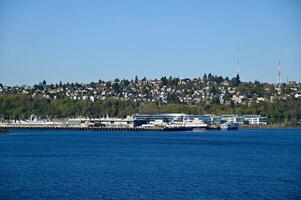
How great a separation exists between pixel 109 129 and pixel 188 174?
217 ft

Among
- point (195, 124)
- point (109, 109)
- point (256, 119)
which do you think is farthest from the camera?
point (256, 119)

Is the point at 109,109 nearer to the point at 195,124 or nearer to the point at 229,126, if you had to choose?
the point at 195,124

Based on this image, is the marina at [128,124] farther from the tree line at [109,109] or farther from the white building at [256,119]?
the white building at [256,119]

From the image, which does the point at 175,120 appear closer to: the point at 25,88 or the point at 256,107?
the point at 256,107

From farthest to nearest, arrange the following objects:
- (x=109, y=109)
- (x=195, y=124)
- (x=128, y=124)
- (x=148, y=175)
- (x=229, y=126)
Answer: (x=109, y=109) < (x=229, y=126) < (x=195, y=124) < (x=128, y=124) < (x=148, y=175)

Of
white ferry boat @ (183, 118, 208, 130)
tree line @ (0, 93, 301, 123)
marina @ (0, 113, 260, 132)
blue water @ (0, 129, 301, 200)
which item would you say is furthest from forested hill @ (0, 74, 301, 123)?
blue water @ (0, 129, 301, 200)

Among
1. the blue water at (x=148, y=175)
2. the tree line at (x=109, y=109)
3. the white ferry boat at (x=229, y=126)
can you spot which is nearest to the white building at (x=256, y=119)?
the tree line at (x=109, y=109)

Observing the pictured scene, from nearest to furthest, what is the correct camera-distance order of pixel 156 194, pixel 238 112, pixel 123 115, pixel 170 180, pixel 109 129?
pixel 156 194 < pixel 170 180 < pixel 109 129 < pixel 123 115 < pixel 238 112

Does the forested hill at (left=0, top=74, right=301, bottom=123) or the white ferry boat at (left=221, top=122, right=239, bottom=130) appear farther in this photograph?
the forested hill at (left=0, top=74, right=301, bottom=123)

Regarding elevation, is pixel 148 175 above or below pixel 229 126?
below

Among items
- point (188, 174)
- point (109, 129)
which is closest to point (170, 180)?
point (188, 174)

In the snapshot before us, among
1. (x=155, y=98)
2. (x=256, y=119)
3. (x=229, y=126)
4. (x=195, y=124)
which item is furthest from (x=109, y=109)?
(x=155, y=98)

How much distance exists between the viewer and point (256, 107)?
425 ft

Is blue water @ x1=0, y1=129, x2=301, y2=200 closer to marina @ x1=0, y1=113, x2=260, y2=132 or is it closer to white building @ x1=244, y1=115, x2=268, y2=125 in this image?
marina @ x1=0, y1=113, x2=260, y2=132
